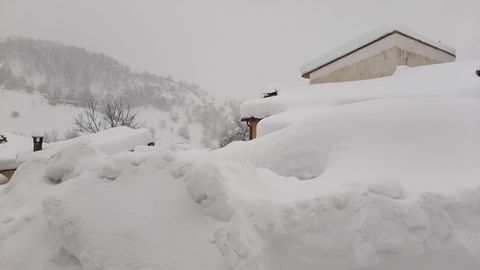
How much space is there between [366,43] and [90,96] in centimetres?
3554

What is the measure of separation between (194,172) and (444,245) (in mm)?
2014

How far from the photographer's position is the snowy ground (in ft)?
7.62

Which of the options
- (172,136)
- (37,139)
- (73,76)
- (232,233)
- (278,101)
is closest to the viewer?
(232,233)

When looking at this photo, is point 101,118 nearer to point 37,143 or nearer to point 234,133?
point 234,133

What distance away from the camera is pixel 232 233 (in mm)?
2332

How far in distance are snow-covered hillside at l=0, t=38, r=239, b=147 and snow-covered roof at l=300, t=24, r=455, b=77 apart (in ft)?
61.9

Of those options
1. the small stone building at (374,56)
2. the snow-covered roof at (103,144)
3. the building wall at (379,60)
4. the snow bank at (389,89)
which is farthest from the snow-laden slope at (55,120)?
the building wall at (379,60)

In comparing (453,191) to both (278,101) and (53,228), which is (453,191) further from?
(278,101)

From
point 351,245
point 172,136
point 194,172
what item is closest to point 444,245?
point 351,245

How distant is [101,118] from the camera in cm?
3434

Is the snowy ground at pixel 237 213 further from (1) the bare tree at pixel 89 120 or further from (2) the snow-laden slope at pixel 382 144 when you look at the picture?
(1) the bare tree at pixel 89 120

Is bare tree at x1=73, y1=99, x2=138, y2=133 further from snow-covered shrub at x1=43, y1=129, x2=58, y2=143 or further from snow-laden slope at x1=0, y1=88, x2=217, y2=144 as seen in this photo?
snow-covered shrub at x1=43, y1=129, x2=58, y2=143

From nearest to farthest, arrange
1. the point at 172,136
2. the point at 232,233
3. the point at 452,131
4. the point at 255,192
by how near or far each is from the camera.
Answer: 1. the point at 232,233
2. the point at 255,192
3. the point at 452,131
4. the point at 172,136

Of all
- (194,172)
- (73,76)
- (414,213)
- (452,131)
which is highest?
(73,76)
